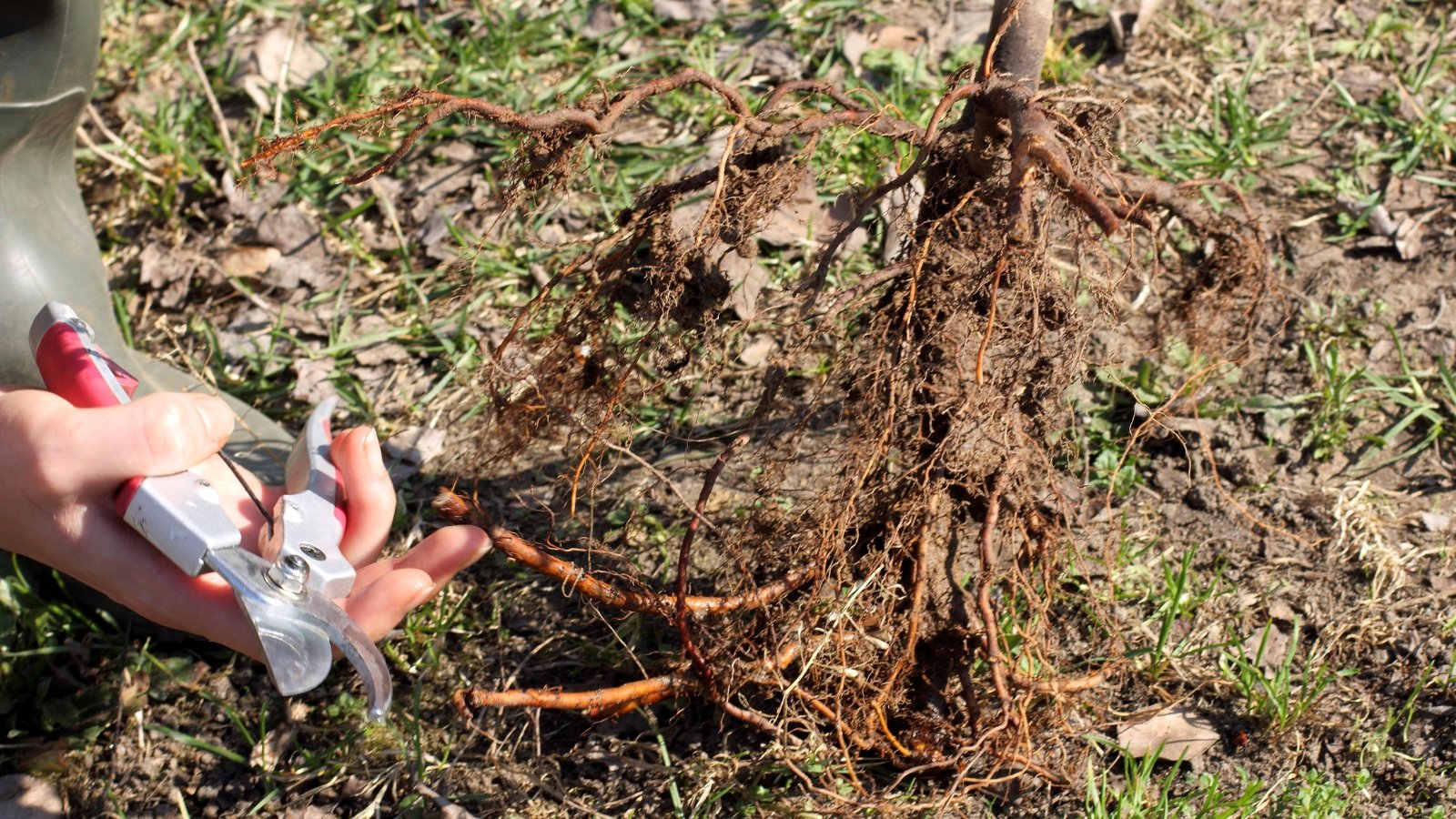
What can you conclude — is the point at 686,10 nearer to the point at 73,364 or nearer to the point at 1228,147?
the point at 1228,147

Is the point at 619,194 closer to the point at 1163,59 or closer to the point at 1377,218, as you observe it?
the point at 1163,59

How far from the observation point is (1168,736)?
83.1 inches

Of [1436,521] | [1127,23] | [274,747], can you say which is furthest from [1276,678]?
[1127,23]

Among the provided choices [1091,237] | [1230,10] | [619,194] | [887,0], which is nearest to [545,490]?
[619,194]

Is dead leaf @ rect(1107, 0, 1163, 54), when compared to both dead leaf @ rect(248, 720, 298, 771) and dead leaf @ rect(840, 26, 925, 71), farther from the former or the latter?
dead leaf @ rect(248, 720, 298, 771)

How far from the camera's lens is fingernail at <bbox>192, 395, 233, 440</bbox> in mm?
1823

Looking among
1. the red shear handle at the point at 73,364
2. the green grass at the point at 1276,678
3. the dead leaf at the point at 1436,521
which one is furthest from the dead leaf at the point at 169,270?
the dead leaf at the point at 1436,521

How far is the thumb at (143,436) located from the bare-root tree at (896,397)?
406 mm

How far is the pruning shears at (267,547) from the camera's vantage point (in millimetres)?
1713

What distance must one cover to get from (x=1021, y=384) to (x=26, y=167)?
2178mm

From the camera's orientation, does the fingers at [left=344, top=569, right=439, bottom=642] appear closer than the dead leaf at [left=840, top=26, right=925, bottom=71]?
Yes

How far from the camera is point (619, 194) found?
3.08 m

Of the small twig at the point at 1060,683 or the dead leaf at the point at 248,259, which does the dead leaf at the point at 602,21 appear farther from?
the small twig at the point at 1060,683

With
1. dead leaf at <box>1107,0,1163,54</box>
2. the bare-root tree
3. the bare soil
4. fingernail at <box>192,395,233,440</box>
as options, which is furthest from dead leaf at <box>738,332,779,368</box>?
dead leaf at <box>1107,0,1163,54</box>
